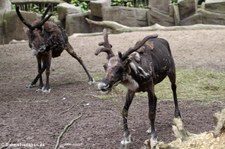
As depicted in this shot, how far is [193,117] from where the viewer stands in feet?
22.7

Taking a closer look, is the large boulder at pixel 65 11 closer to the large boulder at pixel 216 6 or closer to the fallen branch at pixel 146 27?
the fallen branch at pixel 146 27

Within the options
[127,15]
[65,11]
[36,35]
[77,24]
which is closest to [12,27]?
[65,11]

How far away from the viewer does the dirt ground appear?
6.22 meters

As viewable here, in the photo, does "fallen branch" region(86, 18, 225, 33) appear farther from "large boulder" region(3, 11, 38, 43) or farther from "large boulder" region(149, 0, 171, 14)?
"large boulder" region(3, 11, 38, 43)

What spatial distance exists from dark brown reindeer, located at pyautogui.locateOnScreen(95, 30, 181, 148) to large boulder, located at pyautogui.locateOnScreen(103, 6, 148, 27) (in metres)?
9.40

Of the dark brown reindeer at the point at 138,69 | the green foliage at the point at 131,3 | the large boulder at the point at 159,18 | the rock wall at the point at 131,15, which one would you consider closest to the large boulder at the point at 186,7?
the rock wall at the point at 131,15

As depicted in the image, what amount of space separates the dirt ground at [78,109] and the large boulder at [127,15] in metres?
3.79

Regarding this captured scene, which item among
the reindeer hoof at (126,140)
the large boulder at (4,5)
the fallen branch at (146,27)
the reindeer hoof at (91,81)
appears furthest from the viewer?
the large boulder at (4,5)

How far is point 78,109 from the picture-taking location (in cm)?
754

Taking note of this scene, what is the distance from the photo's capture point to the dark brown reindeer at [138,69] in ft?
17.1

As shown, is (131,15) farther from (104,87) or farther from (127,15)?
(104,87)

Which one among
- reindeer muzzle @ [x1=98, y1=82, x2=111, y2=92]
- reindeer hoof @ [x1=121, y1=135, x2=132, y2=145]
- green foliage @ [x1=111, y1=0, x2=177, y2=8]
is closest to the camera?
reindeer muzzle @ [x1=98, y1=82, x2=111, y2=92]

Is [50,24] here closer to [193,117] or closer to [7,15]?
[193,117]

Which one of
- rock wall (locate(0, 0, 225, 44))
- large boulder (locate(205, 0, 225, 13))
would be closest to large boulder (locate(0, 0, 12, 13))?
rock wall (locate(0, 0, 225, 44))
